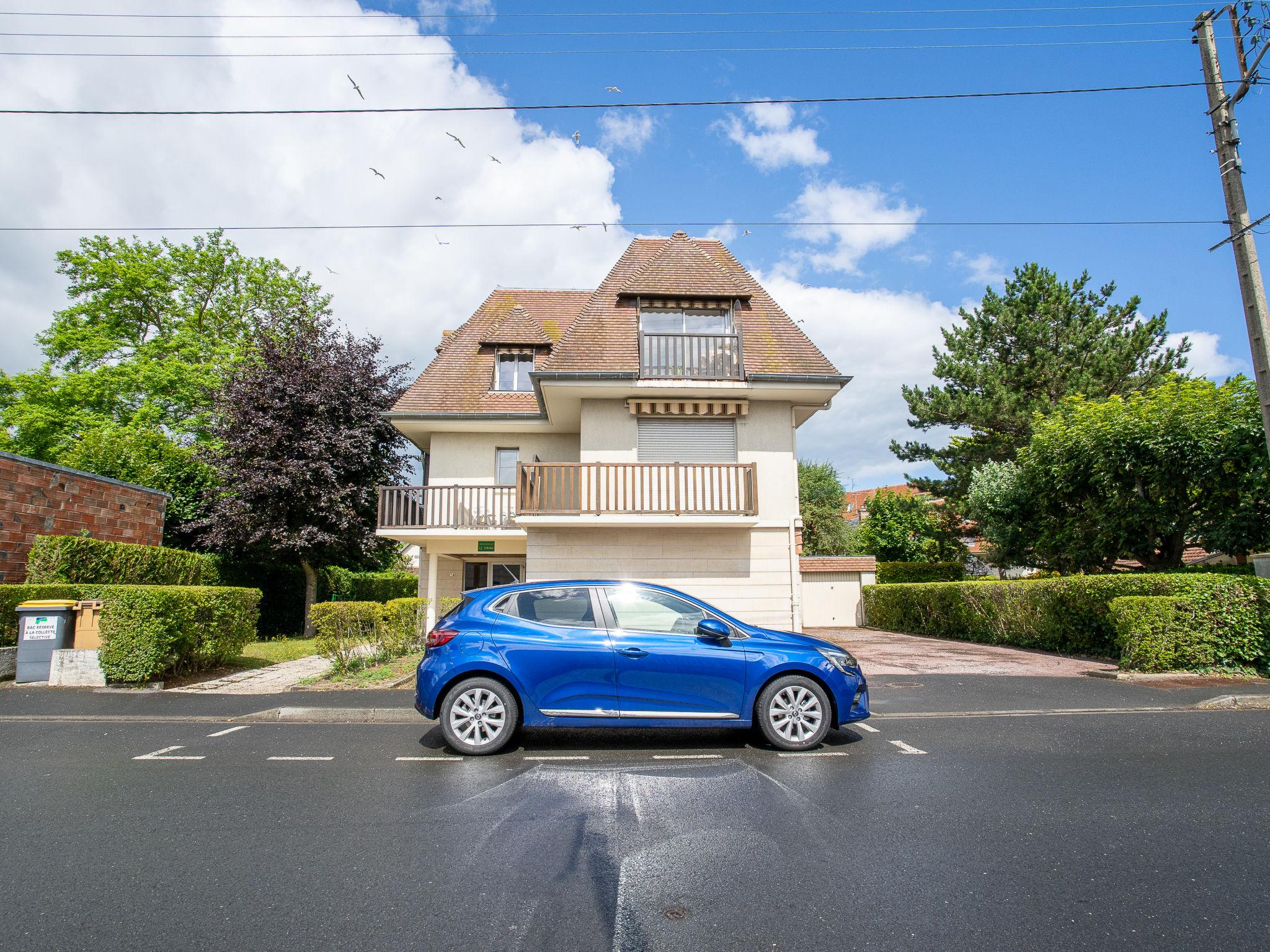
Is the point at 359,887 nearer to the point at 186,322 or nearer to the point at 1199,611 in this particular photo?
the point at 1199,611

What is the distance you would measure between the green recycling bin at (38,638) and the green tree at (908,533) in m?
30.4

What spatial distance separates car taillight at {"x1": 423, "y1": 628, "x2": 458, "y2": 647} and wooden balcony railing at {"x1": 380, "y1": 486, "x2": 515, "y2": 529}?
33.1ft

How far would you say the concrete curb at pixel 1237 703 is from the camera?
28.8ft

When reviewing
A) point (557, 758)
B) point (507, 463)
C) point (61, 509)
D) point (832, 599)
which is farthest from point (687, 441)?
point (832, 599)

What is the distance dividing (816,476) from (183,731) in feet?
143

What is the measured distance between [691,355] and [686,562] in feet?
15.2

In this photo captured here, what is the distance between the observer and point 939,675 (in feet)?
40.0

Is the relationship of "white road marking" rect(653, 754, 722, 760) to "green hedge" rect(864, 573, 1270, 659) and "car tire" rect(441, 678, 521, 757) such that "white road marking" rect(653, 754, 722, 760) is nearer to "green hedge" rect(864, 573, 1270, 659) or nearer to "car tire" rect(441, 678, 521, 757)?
"car tire" rect(441, 678, 521, 757)

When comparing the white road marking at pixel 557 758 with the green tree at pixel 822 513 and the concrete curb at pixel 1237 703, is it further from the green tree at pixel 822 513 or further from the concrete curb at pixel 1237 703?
the green tree at pixel 822 513

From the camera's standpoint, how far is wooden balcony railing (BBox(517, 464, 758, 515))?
15.0 metres

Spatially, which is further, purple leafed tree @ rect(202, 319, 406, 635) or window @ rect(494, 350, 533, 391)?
purple leafed tree @ rect(202, 319, 406, 635)

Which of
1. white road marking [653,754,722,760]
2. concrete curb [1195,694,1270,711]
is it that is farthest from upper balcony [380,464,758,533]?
white road marking [653,754,722,760]

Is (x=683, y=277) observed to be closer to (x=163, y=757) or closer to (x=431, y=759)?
(x=431, y=759)

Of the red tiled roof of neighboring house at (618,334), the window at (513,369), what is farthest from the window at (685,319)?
the window at (513,369)
